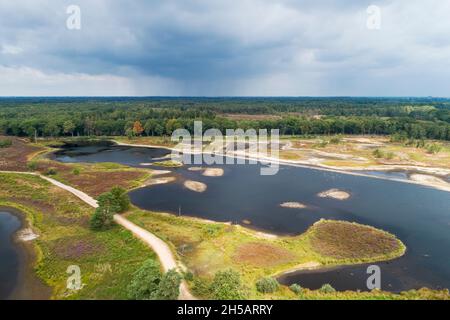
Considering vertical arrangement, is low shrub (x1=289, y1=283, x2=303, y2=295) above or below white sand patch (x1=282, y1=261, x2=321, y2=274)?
above

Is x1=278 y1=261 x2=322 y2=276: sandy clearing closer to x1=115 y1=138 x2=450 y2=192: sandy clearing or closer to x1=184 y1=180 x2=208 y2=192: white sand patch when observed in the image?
x1=184 y1=180 x2=208 y2=192: white sand patch

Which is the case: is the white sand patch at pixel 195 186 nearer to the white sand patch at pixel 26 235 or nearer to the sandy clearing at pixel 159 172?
the sandy clearing at pixel 159 172

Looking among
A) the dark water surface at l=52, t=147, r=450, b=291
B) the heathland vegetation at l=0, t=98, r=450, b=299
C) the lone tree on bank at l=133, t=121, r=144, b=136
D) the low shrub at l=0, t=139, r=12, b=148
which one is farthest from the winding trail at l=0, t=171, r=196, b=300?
the lone tree on bank at l=133, t=121, r=144, b=136

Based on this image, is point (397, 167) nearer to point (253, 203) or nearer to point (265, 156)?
point (265, 156)

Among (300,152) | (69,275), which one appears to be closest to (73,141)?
(300,152)
